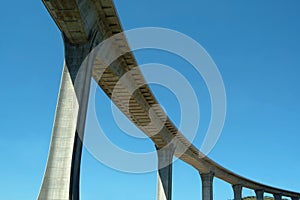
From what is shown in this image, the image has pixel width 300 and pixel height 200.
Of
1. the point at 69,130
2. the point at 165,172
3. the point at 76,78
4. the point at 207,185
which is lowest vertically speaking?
the point at 69,130

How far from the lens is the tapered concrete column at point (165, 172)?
58.2 metres

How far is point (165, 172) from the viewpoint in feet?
193

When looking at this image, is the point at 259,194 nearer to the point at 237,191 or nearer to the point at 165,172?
the point at 237,191

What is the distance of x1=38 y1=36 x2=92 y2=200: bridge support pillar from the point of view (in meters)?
21.8

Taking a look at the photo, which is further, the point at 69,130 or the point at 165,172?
the point at 165,172

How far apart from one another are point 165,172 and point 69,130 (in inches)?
1486

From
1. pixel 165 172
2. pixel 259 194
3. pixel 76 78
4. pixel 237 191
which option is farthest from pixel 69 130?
pixel 259 194

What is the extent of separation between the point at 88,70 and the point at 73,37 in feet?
8.42

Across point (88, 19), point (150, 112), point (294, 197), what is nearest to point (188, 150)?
point (150, 112)

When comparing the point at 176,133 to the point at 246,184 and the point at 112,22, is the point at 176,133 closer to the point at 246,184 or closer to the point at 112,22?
the point at 112,22

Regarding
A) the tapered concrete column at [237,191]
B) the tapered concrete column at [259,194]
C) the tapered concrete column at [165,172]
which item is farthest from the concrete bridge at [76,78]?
the tapered concrete column at [259,194]

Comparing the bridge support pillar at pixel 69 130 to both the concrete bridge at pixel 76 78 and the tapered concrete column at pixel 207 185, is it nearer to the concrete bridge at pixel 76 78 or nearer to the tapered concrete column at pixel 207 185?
the concrete bridge at pixel 76 78

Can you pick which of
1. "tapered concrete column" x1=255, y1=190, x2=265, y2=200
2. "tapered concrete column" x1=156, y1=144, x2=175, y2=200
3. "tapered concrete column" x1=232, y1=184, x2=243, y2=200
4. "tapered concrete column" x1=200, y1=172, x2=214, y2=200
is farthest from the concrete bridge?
"tapered concrete column" x1=255, y1=190, x2=265, y2=200

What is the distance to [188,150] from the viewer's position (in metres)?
64.2
